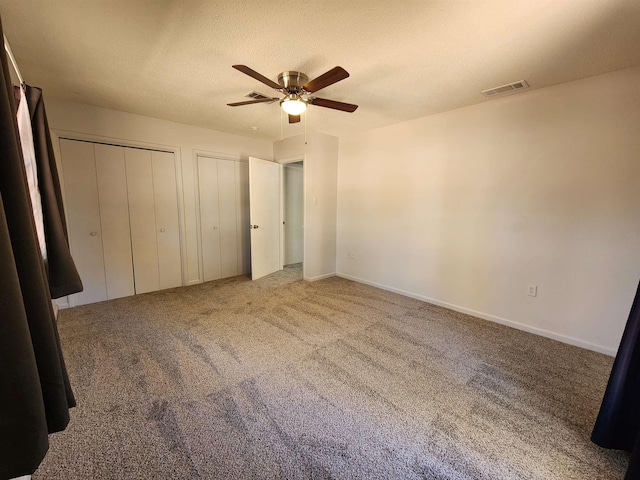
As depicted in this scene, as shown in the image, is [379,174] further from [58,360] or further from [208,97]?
[58,360]

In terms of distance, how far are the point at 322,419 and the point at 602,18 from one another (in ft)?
9.55

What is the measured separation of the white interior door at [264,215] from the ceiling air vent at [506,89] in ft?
10.2

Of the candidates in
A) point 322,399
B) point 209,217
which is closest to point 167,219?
point 209,217

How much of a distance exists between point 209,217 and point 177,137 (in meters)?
1.22

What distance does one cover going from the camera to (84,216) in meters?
3.19

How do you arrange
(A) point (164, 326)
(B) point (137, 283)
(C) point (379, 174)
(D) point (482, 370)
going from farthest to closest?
(C) point (379, 174) → (B) point (137, 283) → (A) point (164, 326) → (D) point (482, 370)

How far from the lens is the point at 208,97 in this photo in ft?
9.21

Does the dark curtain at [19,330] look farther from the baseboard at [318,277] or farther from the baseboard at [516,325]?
the baseboard at [318,277]

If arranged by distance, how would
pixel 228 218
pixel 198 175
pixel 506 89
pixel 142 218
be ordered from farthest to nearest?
pixel 228 218
pixel 198 175
pixel 142 218
pixel 506 89

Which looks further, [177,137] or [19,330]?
[177,137]

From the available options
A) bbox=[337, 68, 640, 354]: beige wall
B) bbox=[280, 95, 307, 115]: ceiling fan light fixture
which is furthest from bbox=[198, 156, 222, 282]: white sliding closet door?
bbox=[337, 68, 640, 354]: beige wall

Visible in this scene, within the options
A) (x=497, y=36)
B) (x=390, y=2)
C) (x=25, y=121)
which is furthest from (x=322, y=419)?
(x=497, y=36)

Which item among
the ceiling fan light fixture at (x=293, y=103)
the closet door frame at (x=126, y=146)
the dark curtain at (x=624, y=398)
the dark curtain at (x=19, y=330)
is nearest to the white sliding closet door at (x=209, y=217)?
the closet door frame at (x=126, y=146)

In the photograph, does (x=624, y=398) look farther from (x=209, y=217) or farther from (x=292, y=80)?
(x=209, y=217)
